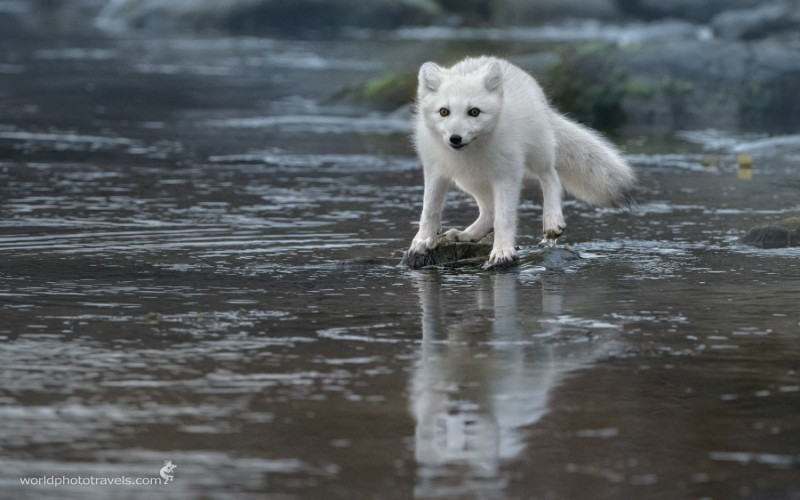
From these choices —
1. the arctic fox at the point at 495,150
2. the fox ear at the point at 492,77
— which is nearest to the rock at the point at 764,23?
the arctic fox at the point at 495,150

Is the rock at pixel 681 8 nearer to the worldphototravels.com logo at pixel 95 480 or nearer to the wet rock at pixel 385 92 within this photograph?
the wet rock at pixel 385 92

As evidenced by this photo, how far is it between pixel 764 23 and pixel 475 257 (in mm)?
25108

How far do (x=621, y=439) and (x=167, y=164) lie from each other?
10.4m

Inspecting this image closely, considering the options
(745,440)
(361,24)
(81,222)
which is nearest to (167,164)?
(81,222)

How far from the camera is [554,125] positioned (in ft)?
33.1

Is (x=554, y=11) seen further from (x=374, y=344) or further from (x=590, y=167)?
(x=374, y=344)

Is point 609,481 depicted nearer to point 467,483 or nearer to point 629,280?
point 467,483

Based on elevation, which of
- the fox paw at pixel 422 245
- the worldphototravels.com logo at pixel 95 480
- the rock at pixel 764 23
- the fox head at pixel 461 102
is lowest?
the worldphototravels.com logo at pixel 95 480

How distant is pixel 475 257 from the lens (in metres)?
9.47

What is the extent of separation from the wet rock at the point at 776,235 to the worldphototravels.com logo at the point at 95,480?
5.95 m

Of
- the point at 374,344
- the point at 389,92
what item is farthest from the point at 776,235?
the point at 389,92

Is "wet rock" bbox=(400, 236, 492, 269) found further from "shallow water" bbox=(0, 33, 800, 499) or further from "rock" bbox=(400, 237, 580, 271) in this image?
"shallow water" bbox=(0, 33, 800, 499)

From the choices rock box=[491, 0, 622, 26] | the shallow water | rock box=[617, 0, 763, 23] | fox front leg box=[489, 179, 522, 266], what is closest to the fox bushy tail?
the shallow water

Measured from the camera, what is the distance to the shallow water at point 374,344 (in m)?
5.18
